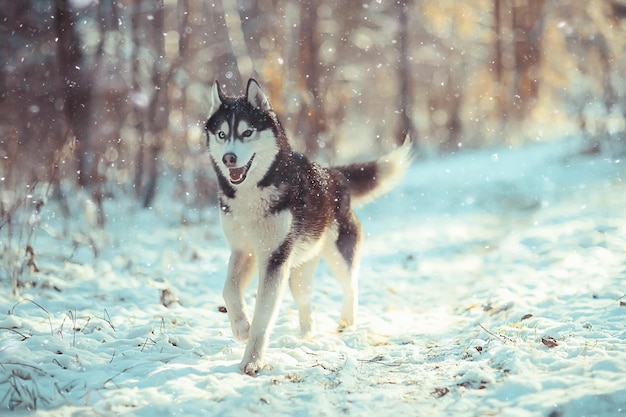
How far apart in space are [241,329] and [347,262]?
131cm

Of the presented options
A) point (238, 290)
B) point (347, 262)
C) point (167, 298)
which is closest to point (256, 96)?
point (238, 290)

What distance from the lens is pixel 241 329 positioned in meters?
3.95

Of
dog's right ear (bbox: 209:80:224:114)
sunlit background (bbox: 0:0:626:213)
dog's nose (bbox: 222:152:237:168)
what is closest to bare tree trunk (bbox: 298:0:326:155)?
sunlit background (bbox: 0:0:626:213)

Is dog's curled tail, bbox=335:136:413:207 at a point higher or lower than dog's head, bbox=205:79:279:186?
lower

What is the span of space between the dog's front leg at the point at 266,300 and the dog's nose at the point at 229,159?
0.66 meters

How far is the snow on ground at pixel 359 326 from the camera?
3.04 m

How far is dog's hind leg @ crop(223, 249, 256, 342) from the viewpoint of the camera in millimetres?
3957

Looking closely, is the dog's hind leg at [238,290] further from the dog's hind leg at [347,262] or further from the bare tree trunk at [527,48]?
the bare tree trunk at [527,48]

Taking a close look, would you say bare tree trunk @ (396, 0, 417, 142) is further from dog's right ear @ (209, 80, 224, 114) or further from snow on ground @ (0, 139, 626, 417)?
dog's right ear @ (209, 80, 224, 114)

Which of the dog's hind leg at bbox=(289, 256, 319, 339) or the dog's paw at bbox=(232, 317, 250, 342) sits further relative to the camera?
the dog's hind leg at bbox=(289, 256, 319, 339)

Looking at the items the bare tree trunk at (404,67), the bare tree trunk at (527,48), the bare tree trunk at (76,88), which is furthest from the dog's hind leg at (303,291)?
the bare tree trunk at (527,48)

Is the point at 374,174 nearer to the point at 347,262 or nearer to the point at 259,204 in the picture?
the point at 347,262

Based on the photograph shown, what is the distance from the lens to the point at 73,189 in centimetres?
780

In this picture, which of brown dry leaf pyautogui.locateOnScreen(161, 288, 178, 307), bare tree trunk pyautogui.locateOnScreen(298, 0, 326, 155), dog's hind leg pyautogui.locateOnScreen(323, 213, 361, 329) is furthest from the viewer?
bare tree trunk pyautogui.locateOnScreen(298, 0, 326, 155)
